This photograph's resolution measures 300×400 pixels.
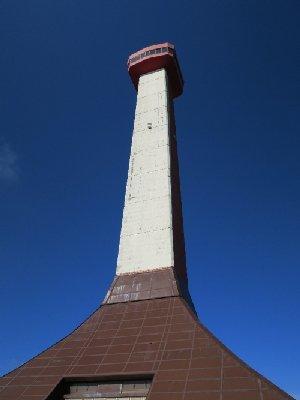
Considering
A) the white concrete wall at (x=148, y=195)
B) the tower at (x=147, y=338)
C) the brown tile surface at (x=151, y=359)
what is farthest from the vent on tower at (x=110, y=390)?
the white concrete wall at (x=148, y=195)

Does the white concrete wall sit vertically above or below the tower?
above

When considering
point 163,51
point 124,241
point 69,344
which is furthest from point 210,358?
point 163,51

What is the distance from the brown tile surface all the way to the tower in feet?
0.06

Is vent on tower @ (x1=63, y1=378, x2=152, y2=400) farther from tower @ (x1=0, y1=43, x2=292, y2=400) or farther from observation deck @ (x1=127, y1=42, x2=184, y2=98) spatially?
observation deck @ (x1=127, y1=42, x2=184, y2=98)

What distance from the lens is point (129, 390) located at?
21.7 feet

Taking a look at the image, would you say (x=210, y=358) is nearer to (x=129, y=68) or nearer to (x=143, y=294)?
(x=143, y=294)

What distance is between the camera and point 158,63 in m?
15.4

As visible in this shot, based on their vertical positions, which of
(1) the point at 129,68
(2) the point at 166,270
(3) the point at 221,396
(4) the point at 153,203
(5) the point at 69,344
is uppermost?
(1) the point at 129,68

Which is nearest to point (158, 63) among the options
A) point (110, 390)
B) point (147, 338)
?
point (147, 338)

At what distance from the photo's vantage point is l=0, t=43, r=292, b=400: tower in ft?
19.3

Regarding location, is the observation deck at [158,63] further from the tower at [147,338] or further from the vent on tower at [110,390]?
the vent on tower at [110,390]

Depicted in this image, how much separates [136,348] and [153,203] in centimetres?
471

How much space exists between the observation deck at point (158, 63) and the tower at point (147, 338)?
393 cm

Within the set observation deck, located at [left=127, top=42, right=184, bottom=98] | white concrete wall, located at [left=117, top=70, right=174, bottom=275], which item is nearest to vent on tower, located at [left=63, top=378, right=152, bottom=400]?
white concrete wall, located at [left=117, top=70, right=174, bottom=275]
